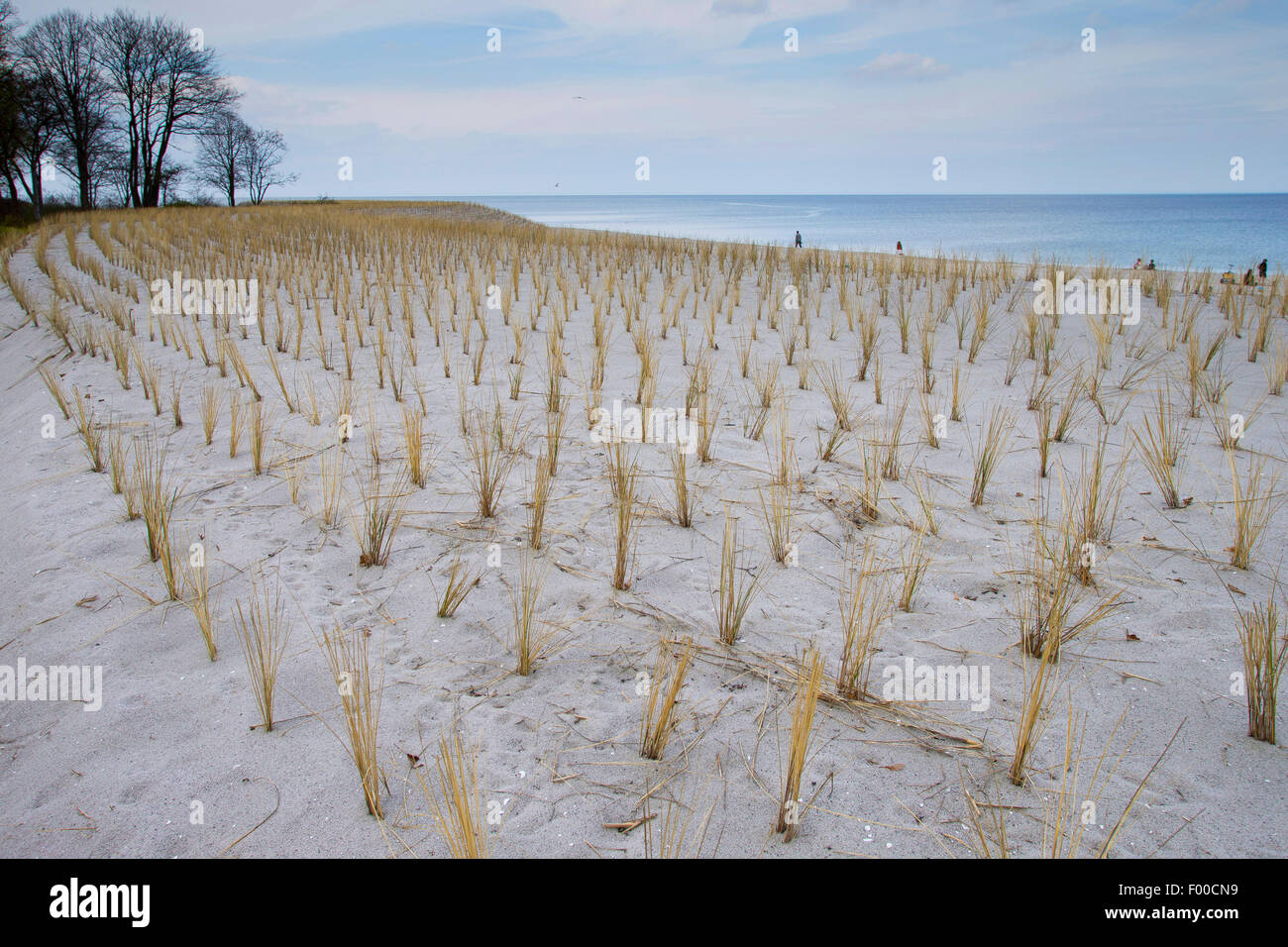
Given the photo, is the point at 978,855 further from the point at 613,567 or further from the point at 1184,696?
the point at 613,567

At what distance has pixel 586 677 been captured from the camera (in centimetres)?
206

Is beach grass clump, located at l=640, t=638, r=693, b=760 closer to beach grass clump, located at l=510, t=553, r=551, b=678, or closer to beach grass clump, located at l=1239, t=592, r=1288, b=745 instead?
beach grass clump, located at l=510, t=553, r=551, b=678

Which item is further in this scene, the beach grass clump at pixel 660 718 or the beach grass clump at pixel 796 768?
the beach grass clump at pixel 660 718

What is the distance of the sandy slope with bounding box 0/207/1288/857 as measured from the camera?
156 cm

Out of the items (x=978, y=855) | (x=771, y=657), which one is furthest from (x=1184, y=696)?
(x=771, y=657)

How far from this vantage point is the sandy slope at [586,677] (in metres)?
1.56

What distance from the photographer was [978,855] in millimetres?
1459
